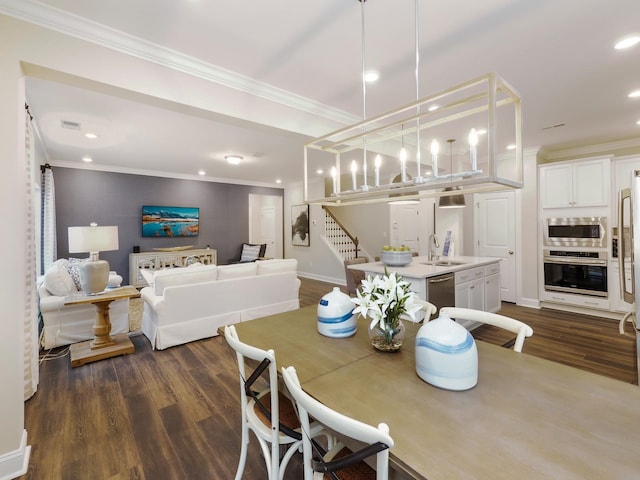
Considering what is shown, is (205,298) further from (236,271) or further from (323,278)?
(323,278)

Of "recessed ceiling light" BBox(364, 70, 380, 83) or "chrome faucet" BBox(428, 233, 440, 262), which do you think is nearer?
"recessed ceiling light" BBox(364, 70, 380, 83)

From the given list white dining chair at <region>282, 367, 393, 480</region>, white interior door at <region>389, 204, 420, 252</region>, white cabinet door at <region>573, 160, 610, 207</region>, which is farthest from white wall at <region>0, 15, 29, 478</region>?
white cabinet door at <region>573, 160, 610, 207</region>

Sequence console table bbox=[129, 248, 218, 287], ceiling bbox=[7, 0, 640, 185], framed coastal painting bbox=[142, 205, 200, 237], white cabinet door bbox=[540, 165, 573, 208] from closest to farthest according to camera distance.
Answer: ceiling bbox=[7, 0, 640, 185]
white cabinet door bbox=[540, 165, 573, 208]
console table bbox=[129, 248, 218, 287]
framed coastal painting bbox=[142, 205, 200, 237]

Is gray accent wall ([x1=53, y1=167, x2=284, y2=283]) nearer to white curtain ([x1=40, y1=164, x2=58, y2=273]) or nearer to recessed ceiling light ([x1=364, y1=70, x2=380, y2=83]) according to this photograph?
white curtain ([x1=40, y1=164, x2=58, y2=273])

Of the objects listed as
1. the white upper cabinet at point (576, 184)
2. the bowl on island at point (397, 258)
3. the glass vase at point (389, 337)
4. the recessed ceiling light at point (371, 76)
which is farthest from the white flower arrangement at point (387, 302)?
the white upper cabinet at point (576, 184)

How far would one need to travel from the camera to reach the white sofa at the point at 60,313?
3430 mm

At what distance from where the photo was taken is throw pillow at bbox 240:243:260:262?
7.81 m

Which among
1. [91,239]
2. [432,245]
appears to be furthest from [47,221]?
[432,245]

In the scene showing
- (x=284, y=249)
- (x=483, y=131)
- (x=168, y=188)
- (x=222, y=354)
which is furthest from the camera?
(x=284, y=249)

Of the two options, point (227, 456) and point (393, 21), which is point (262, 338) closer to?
point (227, 456)

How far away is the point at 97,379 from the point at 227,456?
1.78m

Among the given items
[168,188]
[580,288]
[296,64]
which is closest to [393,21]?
[296,64]

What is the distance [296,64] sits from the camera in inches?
95.6

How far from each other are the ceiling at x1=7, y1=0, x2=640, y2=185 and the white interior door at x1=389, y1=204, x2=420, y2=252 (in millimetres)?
3081
